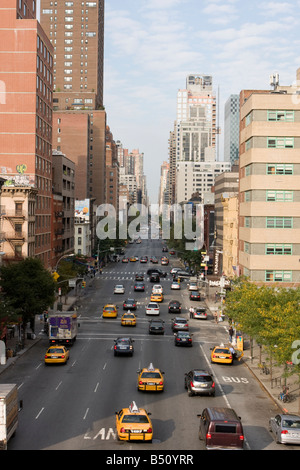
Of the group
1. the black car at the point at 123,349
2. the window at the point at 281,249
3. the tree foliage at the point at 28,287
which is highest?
the window at the point at 281,249

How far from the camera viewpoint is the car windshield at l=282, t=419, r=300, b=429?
23.2 metres

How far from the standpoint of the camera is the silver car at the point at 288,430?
23.1 metres

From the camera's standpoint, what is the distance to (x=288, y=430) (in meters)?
23.1

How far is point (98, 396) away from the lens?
30.9 metres

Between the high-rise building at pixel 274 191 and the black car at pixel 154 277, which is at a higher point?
the high-rise building at pixel 274 191

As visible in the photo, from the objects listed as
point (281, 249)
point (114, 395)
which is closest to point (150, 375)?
point (114, 395)

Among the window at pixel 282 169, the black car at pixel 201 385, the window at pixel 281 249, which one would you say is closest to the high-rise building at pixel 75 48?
the window at pixel 282 169

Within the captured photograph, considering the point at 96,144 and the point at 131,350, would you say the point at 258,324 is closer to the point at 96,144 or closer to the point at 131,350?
the point at 131,350

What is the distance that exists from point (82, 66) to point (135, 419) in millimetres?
180017

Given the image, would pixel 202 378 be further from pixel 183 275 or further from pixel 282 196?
pixel 183 275

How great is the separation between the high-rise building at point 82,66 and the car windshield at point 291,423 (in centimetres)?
15337

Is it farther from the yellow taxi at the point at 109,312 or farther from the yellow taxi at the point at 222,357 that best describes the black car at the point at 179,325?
the yellow taxi at the point at 222,357
